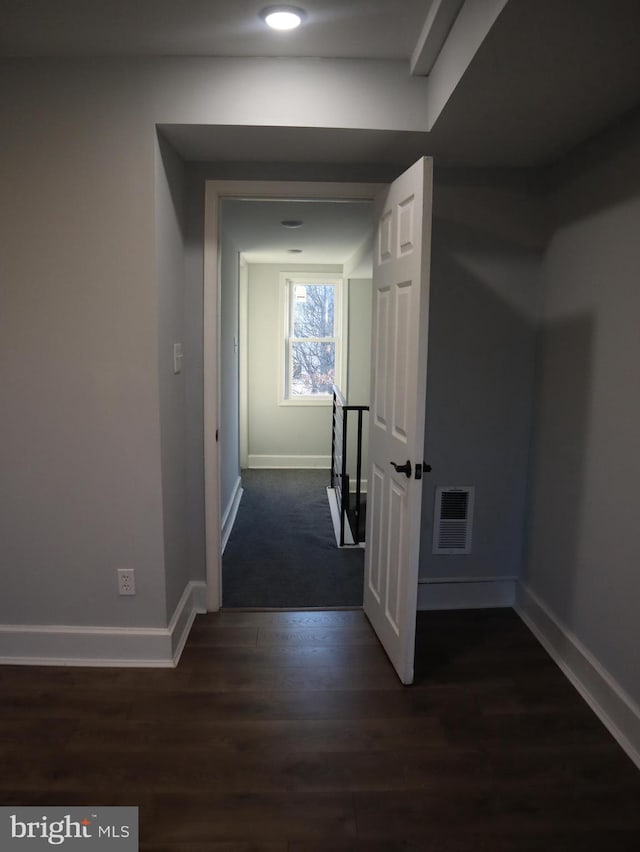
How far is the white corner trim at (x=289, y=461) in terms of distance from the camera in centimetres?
645

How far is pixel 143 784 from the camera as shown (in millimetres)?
1865

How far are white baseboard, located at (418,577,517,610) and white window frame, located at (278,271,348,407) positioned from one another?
3347mm

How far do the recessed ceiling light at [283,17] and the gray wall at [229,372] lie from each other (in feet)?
6.74

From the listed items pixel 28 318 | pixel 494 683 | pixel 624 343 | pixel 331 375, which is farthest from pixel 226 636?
pixel 331 375

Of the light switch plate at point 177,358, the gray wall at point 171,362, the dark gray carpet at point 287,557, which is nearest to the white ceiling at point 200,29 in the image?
the gray wall at point 171,362

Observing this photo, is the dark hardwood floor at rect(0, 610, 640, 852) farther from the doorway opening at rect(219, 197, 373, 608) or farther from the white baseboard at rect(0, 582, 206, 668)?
the doorway opening at rect(219, 197, 373, 608)

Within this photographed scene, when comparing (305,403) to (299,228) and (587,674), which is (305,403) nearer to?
(299,228)

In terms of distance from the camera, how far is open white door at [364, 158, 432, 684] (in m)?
2.21

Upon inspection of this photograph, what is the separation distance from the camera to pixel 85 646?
2.51 m

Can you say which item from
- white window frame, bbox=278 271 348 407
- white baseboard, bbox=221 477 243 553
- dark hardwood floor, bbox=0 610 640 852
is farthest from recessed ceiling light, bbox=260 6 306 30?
white window frame, bbox=278 271 348 407

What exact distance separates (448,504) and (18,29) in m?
2.58

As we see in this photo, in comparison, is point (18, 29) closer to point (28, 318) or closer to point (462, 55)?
point (28, 318)

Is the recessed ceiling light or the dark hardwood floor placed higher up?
the recessed ceiling light

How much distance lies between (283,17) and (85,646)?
249cm
